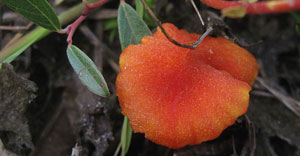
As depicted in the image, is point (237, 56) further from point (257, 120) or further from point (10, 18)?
point (10, 18)

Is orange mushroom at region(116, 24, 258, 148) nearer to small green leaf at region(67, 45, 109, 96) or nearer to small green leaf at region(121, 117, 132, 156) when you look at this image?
small green leaf at region(67, 45, 109, 96)

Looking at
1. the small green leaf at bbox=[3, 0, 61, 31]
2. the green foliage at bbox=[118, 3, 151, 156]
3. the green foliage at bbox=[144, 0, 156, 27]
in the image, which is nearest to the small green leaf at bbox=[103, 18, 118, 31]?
Answer: the green foliage at bbox=[144, 0, 156, 27]

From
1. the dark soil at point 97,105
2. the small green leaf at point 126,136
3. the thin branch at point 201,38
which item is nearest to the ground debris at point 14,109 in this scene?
the dark soil at point 97,105

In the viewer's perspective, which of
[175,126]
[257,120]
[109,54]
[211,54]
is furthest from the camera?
[109,54]

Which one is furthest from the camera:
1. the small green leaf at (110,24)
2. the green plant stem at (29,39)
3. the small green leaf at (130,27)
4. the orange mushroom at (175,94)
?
the small green leaf at (110,24)

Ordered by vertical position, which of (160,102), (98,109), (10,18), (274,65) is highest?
(10,18)

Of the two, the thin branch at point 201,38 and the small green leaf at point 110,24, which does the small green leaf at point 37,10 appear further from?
the thin branch at point 201,38

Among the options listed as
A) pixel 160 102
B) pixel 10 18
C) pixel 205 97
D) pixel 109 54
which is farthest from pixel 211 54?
pixel 10 18
